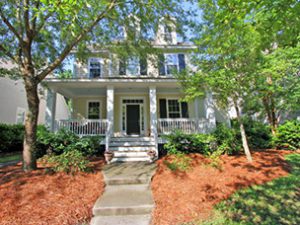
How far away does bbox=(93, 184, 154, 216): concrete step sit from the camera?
3.58m

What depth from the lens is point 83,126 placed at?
8.95 meters

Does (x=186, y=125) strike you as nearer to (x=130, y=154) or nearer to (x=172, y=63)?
(x=130, y=154)

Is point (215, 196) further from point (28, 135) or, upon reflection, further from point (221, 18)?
point (28, 135)

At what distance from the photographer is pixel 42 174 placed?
4.93 metres

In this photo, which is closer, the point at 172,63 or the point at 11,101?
the point at 172,63

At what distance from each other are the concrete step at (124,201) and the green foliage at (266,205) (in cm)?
165

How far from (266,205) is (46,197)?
5023 mm

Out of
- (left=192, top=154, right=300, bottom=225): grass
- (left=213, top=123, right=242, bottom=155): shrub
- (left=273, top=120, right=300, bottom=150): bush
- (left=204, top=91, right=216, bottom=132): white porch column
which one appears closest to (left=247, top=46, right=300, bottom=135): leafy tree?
(left=273, top=120, right=300, bottom=150): bush

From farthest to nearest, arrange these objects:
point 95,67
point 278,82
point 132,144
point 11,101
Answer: point 11,101 → point 95,67 → point 132,144 → point 278,82

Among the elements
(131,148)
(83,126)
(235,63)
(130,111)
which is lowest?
(131,148)

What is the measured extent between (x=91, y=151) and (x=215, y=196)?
18.0 feet

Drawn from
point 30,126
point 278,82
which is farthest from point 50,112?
point 278,82

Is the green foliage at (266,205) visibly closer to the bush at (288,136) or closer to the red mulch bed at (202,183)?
the red mulch bed at (202,183)

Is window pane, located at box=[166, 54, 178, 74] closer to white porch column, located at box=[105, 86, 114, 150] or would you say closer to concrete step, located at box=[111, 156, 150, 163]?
white porch column, located at box=[105, 86, 114, 150]
